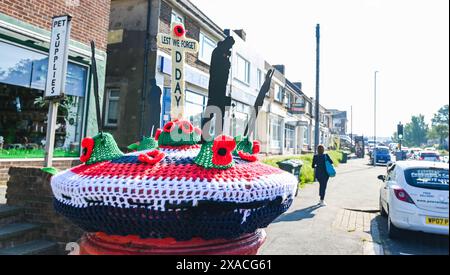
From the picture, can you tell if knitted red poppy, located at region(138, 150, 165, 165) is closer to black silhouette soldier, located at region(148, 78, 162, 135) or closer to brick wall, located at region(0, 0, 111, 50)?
black silhouette soldier, located at region(148, 78, 162, 135)

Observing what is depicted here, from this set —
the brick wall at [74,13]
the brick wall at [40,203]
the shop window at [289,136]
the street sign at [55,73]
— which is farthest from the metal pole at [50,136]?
the shop window at [289,136]

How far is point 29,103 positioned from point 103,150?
24.3 ft

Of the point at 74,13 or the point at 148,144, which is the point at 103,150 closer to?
the point at 148,144

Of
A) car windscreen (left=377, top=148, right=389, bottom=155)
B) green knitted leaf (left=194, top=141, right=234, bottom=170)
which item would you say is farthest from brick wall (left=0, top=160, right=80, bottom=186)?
car windscreen (left=377, top=148, right=389, bottom=155)

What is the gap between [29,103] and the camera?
775cm

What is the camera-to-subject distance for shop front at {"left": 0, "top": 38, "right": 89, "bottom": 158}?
7.14 m

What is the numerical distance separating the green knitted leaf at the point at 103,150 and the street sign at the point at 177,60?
390 millimetres

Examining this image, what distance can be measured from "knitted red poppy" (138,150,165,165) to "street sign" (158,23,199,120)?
0.38 metres

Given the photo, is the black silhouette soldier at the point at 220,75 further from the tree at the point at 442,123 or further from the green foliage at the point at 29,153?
the green foliage at the point at 29,153

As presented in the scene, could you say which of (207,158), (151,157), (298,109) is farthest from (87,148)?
(298,109)

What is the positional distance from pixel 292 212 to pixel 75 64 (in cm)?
699

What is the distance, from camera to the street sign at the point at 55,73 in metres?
4.31
